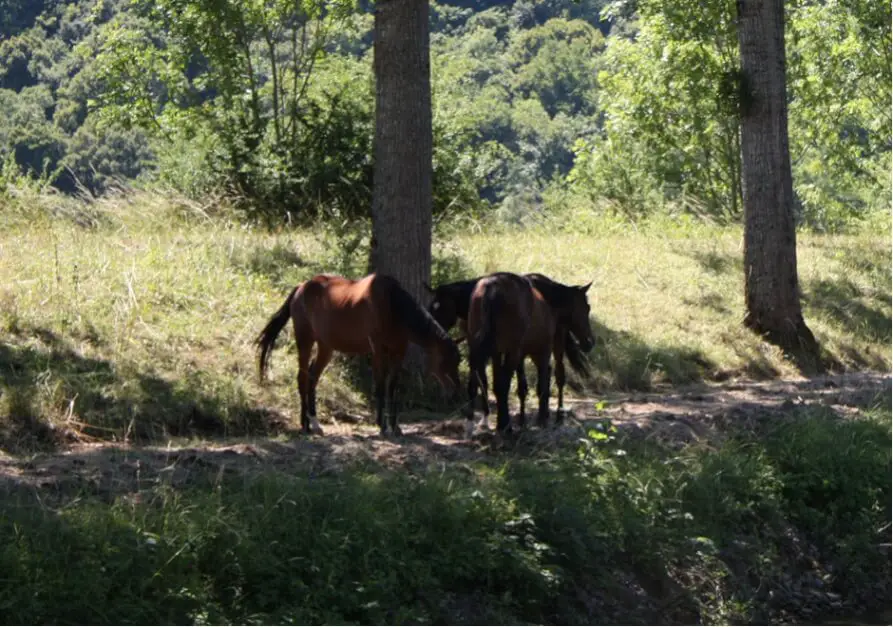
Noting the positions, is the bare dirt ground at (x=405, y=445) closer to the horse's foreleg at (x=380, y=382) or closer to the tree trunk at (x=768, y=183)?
the horse's foreleg at (x=380, y=382)

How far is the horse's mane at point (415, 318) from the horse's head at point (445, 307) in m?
0.75

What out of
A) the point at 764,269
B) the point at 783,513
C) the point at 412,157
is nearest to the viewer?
the point at 783,513

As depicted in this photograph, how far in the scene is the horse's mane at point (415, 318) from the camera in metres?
12.1

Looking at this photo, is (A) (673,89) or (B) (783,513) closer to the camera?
(B) (783,513)

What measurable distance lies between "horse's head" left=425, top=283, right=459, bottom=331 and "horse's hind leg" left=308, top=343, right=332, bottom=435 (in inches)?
42.2

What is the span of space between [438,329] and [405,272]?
7.30 ft

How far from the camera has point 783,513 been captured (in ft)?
39.5

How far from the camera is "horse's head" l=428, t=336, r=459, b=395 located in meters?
12.1

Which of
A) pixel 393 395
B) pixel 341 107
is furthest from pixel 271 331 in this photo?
pixel 341 107

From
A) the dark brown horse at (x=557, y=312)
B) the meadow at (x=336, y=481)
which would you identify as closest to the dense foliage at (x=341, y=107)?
the meadow at (x=336, y=481)

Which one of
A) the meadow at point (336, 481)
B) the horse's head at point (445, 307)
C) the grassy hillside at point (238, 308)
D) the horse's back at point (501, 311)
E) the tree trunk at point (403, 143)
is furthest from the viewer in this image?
the tree trunk at point (403, 143)

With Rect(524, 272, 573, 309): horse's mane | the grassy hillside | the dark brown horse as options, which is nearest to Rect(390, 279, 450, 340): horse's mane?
the dark brown horse

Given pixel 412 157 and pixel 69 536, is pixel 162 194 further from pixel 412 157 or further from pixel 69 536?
pixel 69 536

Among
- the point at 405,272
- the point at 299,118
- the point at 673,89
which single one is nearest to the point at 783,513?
the point at 405,272
